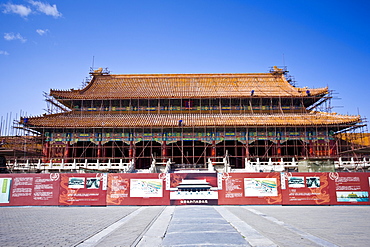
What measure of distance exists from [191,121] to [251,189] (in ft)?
49.6

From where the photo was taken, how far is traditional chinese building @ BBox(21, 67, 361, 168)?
29.8 metres

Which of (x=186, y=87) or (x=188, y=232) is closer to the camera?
(x=188, y=232)

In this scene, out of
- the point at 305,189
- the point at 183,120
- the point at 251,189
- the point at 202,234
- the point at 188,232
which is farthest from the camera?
the point at 183,120

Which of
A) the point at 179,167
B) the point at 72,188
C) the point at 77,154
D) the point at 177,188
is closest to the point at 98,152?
the point at 77,154

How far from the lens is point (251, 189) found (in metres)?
16.4

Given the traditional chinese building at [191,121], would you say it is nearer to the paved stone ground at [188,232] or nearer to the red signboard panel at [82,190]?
the red signboard panel at [82,190]

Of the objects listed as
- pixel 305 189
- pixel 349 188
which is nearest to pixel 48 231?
pixel 305 189

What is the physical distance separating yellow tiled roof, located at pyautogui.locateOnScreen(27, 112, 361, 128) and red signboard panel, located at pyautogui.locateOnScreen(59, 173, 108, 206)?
13271mm

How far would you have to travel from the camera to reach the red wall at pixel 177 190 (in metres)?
16.3

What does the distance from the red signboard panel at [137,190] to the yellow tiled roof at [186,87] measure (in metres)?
17.9

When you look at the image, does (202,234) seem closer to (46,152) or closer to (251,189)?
(251,189)

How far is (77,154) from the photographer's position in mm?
31750

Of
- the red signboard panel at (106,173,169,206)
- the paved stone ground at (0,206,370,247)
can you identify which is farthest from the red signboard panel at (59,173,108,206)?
the paved stone ground at (0,206,370,247)

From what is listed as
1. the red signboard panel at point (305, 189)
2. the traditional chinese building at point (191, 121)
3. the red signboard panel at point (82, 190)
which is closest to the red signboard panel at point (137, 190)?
the red signboard panel at point (82, 190)
